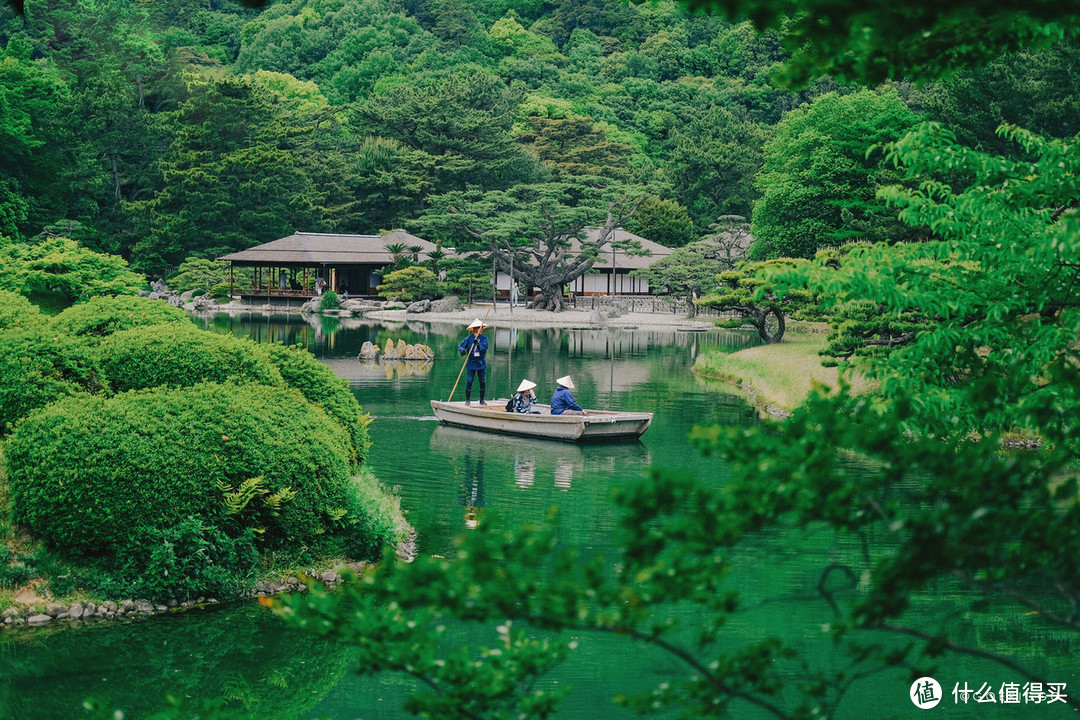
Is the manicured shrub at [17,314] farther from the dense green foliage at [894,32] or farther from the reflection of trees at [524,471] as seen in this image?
the dense green foliage at [894,32]

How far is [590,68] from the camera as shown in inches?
3578

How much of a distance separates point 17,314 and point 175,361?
9.57 ft

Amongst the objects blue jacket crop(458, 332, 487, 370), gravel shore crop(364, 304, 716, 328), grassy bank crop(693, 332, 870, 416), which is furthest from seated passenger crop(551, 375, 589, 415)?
gravel shore crop(364, 304, 716, 328)

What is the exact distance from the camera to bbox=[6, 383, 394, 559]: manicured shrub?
27.6ft

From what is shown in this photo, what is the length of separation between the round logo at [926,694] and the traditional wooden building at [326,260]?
48.1 metres

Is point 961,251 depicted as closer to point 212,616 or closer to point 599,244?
point 212,616

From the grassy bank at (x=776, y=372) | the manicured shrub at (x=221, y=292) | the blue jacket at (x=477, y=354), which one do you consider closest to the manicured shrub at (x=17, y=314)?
the blue jacket at (x=477, y=354)

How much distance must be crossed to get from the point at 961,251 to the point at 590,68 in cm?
8598

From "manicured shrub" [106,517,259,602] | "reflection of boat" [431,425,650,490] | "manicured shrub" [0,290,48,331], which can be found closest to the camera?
"manicured shrub" [106,517,259,602]

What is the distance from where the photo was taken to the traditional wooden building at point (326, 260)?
53.8 meters

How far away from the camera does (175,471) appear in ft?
28.2

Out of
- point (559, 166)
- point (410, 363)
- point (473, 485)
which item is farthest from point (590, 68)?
point (473, 485)

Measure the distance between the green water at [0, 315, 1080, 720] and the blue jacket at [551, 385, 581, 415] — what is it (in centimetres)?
60

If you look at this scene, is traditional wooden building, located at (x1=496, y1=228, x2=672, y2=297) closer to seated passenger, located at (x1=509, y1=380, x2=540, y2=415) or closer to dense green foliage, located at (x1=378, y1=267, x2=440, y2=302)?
dense green foliage, located at (x1=378, y1=267, x2=440, y2=302)
